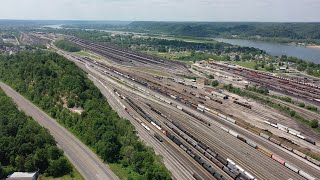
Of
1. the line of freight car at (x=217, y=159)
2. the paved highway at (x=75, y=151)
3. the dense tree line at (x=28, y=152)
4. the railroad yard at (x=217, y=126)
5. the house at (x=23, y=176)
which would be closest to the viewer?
the house at (x=23, y=176)

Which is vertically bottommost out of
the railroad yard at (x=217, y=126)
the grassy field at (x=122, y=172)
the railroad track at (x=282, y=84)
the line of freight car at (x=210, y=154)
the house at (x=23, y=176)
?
the railroad track at (x=282, y=84)

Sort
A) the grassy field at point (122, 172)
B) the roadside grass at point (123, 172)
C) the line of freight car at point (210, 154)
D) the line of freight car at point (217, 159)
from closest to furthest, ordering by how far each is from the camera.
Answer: the roadside grass at point (123, 172) → the grassy field at point (122, 172) → the line of freight car at point (217, 159) → the line of freight car at point (210, 154)

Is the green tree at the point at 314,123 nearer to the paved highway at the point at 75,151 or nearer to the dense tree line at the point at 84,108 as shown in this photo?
the dense tree line at the point at 84,108

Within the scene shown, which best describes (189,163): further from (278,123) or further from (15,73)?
(15,73)

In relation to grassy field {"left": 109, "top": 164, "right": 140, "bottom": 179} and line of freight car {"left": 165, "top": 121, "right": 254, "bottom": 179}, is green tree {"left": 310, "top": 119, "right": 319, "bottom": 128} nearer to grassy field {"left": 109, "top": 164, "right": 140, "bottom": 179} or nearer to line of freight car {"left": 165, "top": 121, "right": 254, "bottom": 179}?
line of freight car {"left": 165, "top": 121, "right": 254, "bottom": 179}

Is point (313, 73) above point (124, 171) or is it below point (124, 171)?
below

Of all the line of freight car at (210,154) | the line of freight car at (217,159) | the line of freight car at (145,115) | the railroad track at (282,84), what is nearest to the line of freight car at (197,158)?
the line of freight car at (210,154)

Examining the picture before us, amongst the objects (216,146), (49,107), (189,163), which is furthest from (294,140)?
(49,107)
